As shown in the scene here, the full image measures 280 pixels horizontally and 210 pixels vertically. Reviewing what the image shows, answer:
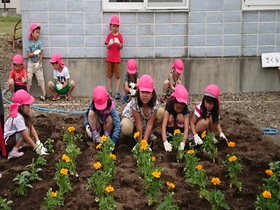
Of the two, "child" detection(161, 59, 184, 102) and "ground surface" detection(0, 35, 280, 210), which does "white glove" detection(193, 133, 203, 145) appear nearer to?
"ground surface" detection(0, 35, 280, 210)

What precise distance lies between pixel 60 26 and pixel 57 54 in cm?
56

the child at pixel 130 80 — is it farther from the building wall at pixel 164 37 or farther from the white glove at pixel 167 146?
the white glove at pixel 167 146

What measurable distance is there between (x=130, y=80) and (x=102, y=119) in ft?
9.26

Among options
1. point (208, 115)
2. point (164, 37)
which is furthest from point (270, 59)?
point (208, 115)

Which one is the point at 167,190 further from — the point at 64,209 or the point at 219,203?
the point at 64,209

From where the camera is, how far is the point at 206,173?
6133 millimetres

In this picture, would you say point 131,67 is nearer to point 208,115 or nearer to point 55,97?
point 55,97

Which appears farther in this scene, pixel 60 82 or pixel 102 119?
pixel 60 82

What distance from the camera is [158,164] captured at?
6.43m

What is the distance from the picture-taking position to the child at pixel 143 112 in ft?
22.7

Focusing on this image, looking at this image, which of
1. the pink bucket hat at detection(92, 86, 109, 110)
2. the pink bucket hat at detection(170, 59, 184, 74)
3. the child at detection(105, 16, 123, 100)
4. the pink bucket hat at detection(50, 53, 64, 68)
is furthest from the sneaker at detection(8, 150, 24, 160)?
the pink bucket hat at detection(170, 59, 184, 74)

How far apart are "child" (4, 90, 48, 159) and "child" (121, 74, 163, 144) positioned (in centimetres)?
121

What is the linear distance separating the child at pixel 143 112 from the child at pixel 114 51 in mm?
2826

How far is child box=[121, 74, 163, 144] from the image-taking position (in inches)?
272
